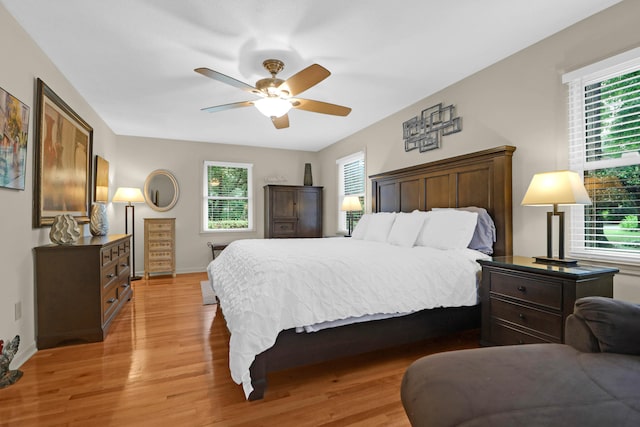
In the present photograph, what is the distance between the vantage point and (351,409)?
70.4 inches

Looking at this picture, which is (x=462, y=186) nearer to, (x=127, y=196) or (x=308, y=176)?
(x=308, y=176)

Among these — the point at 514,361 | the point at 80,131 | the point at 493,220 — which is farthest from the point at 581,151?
the point at 80,131

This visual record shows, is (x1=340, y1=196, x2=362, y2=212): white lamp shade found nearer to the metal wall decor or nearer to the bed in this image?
the metal wall decor

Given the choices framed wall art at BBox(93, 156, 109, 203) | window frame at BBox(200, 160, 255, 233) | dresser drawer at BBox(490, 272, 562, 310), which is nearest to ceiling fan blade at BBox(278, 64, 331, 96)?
dresser drawer at BBox(490, 272, 562, 310)

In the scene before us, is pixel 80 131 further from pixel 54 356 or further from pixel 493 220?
pixel 493 220

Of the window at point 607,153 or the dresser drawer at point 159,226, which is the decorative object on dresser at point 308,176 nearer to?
the dresser drawer at point 159,226

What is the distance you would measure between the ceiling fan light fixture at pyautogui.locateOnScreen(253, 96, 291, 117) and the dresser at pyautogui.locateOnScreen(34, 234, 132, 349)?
1.90 m

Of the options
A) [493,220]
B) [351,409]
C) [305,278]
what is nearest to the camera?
[351,409]

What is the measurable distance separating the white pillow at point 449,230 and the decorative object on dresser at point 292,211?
3.48m

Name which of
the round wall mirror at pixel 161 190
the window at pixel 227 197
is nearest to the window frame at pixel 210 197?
the window at pixel 227 197

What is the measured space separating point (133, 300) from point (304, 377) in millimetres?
3008

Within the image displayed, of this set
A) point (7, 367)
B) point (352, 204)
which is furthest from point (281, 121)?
point (7, 367)

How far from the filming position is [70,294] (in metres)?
2.73

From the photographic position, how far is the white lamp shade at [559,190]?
6.84 ft
